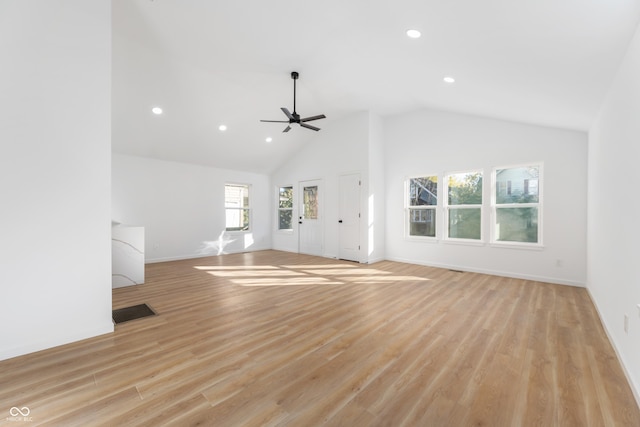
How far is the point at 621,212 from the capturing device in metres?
2.29

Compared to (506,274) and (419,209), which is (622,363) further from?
(419,209)

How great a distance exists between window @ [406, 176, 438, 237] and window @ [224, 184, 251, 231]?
4.68 meters

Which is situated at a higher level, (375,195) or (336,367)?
(375,195)

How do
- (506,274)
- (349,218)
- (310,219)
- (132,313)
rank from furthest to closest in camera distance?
(310,219)
(349,218)
(506,274)
(132,313)

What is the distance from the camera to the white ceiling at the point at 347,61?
2.13m

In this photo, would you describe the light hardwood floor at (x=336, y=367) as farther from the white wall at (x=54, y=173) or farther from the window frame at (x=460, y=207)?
the window frame at (x=460, y=207)

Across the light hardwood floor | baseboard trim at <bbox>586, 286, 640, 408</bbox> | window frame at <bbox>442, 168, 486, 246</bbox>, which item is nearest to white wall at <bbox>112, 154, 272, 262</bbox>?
the light hardwood floor

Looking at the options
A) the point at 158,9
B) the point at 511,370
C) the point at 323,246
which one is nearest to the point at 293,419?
the point at 511,370

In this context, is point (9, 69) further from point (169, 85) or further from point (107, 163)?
point (169, 85)

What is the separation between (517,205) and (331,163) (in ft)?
13.3

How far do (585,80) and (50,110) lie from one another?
484 cm

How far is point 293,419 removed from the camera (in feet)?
5.17

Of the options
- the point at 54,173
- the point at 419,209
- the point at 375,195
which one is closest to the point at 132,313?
the point at 54,173

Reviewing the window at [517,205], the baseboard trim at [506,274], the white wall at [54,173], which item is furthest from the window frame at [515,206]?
the white wall at [54,173]
